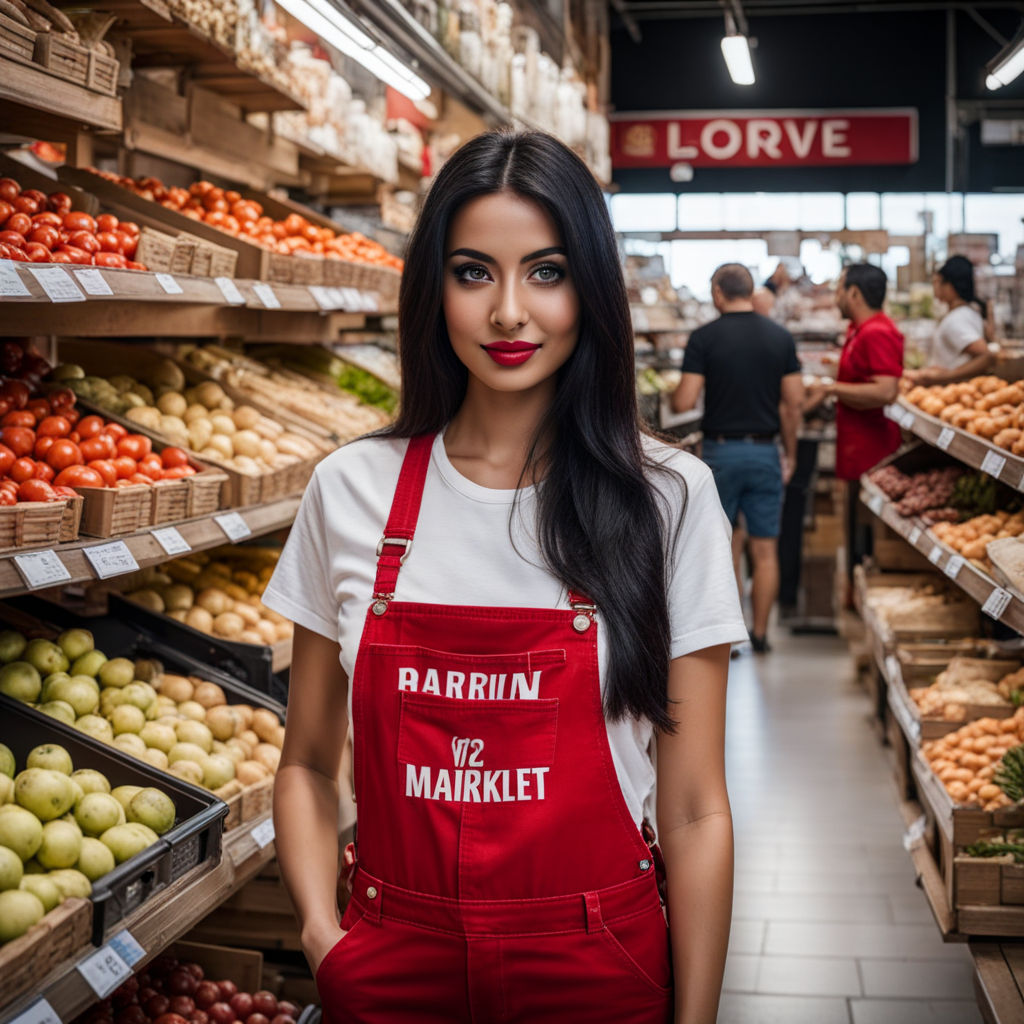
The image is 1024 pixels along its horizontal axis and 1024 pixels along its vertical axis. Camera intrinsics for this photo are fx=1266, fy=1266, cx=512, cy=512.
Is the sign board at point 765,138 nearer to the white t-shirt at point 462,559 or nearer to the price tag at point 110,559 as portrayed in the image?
the price tag at point 110,559

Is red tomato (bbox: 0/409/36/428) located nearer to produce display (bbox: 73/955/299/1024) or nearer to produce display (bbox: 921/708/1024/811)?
produce display (bbox: 73/955/299/1024)

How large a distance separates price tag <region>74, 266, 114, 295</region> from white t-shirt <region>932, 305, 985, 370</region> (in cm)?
614

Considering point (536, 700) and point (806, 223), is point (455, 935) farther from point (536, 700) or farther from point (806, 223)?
point (806, 223)

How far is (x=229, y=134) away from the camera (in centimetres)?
445

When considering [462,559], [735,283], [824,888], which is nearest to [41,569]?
[462,559]

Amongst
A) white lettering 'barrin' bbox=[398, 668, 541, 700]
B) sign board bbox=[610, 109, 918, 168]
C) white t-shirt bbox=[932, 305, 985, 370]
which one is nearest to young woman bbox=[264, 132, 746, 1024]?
white lettering 'barrin' bbox=[398, 668, 541, 700]

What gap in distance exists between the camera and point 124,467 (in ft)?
9.53

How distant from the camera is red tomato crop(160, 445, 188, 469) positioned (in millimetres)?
3131

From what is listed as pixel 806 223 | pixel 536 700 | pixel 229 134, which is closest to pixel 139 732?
pixel 536 700

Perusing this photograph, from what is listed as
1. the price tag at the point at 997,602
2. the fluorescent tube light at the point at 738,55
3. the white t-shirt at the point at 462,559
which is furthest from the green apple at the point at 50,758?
the fluorescent tube light at the point at 738,55

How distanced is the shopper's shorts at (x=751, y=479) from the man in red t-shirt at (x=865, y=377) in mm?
473

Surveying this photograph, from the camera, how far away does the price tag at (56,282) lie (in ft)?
7.68

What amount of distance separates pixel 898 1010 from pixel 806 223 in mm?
14535

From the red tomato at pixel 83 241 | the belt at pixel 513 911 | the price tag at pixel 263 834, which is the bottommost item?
the price tag at pixel 263 834
